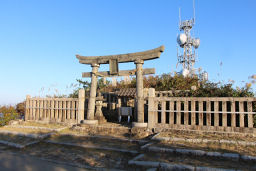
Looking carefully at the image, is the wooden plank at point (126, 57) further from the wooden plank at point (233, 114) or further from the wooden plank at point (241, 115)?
the wooden plank at point (241, 115)

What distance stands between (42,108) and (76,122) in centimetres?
268

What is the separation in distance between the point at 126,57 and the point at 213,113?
478 cm

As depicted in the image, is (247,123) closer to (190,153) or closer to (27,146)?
(190,153)


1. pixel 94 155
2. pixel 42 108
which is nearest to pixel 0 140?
pixel 42 108

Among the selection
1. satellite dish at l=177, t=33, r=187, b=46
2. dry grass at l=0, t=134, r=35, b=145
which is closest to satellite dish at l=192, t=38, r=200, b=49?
satellite dish at l=177, t=33, r=187, b=46

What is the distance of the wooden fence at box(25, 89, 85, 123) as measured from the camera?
10.5 meters

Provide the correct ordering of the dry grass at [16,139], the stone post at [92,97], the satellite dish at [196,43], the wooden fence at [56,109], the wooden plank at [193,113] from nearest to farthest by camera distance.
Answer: the dry grass at [16,139]
the wooden plank at [193,113]
the stone post at [92,97]
the wooden fence at [56,109]
the satellite dish at [196,43]

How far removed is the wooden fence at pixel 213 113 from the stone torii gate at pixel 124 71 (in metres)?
0.68

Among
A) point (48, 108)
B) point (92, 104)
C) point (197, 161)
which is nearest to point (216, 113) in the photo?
point (197, 161)

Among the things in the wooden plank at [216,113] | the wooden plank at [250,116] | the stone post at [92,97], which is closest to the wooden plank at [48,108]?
the stone post at [92,97]

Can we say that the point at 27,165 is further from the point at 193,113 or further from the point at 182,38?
the point at 182,38

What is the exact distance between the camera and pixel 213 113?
25.7 ft

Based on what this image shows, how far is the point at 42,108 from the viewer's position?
11609 mm

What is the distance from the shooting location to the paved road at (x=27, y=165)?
15.1 ft
